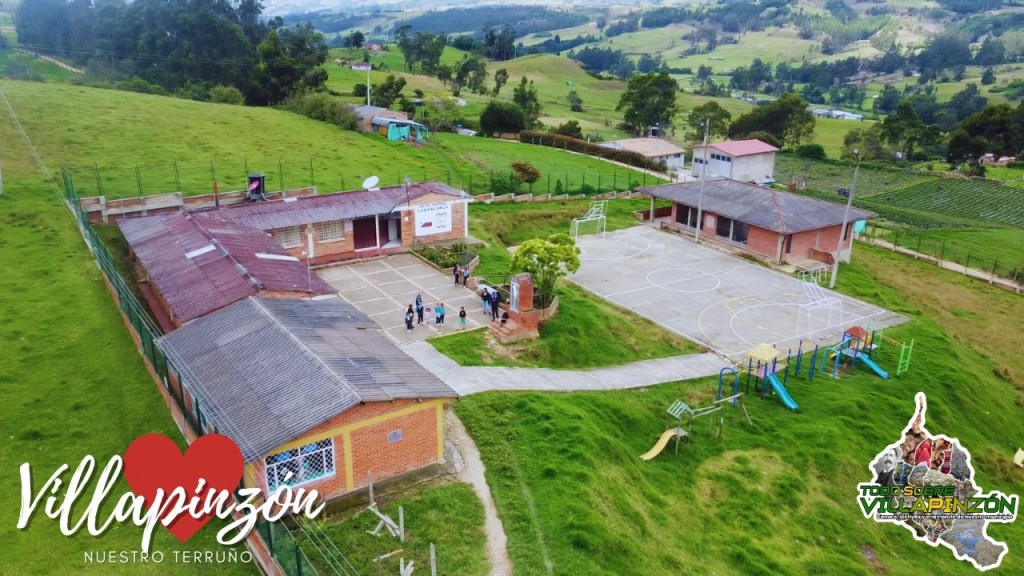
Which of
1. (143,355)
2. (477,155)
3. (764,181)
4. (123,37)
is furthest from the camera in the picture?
(123,37)

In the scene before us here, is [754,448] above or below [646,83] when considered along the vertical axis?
below

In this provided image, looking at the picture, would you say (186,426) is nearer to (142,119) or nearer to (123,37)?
(142,119)

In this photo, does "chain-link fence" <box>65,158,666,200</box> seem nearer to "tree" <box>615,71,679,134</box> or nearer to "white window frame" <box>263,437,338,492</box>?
"white window frame" <box>263,437,338,492</box>

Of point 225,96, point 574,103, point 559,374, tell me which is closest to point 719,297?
point 559,374

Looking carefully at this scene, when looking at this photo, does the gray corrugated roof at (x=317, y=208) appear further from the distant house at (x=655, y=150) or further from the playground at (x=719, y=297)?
the distant house at (x=655, y=150)

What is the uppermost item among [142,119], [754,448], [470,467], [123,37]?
A: [123,37]

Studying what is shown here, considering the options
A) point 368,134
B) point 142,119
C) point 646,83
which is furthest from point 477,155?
point 646,83
